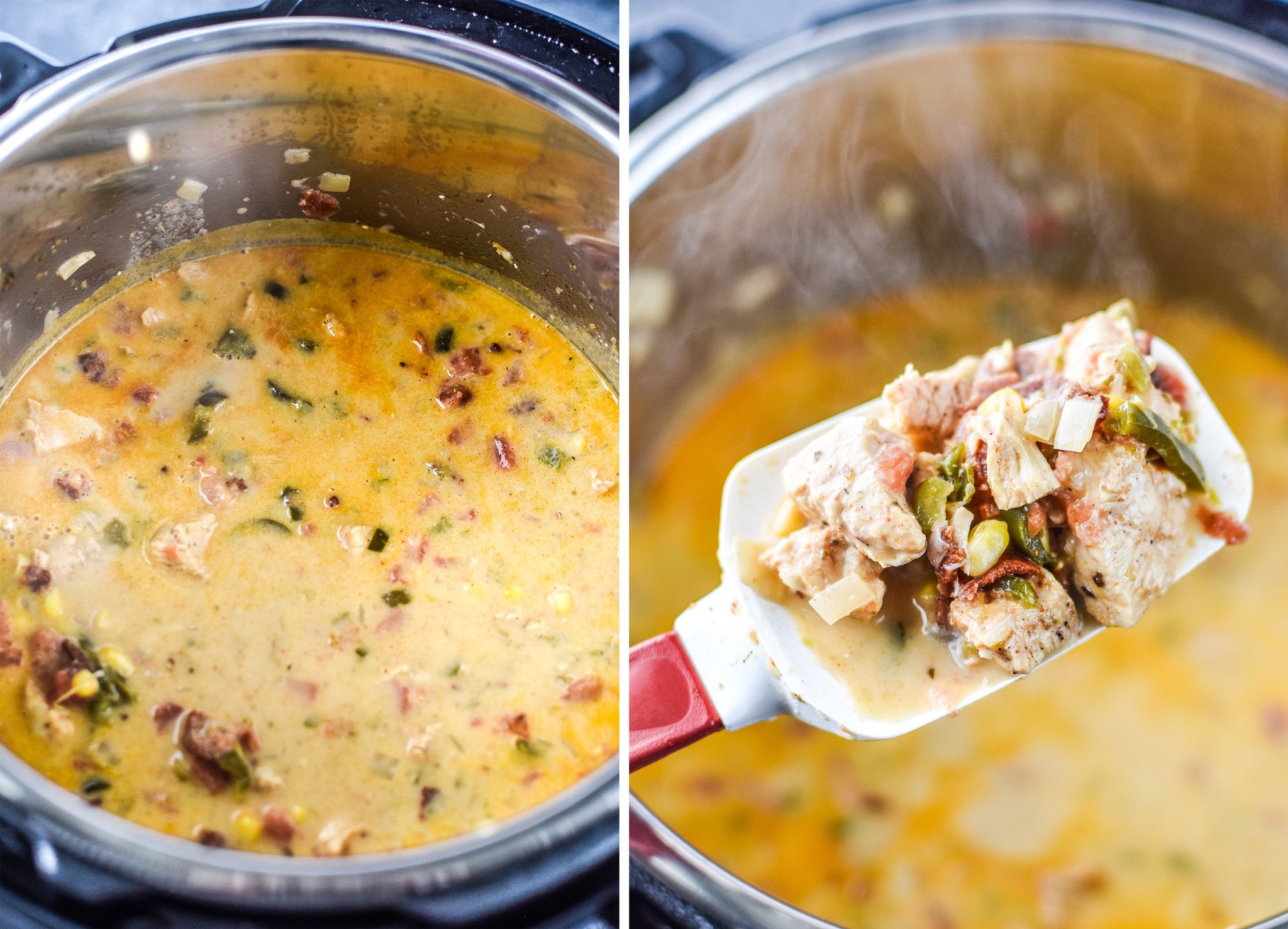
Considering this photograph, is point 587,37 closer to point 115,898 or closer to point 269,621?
point 269,621

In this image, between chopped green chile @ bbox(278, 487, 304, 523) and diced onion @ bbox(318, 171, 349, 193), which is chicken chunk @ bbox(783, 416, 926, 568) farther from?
diced onion @ bbox(318, 171, 349, 193)

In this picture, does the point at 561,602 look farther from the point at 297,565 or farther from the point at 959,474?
the point at 959,474

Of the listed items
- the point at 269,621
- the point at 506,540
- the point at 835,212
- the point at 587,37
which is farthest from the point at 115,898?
the point at 835,212

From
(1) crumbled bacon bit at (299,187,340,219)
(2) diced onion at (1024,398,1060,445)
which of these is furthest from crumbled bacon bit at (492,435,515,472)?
(2) diced onion at (1024,398,1060,445)

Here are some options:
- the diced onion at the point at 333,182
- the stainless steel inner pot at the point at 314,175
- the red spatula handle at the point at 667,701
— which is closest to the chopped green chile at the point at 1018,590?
the red spatula handle at the point at 667,701

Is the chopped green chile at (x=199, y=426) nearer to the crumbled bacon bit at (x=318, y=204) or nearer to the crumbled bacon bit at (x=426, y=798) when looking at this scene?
the crumbled bacon bit at (x=318, y=204)

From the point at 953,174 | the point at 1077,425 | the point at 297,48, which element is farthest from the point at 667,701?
the point at 953,174
